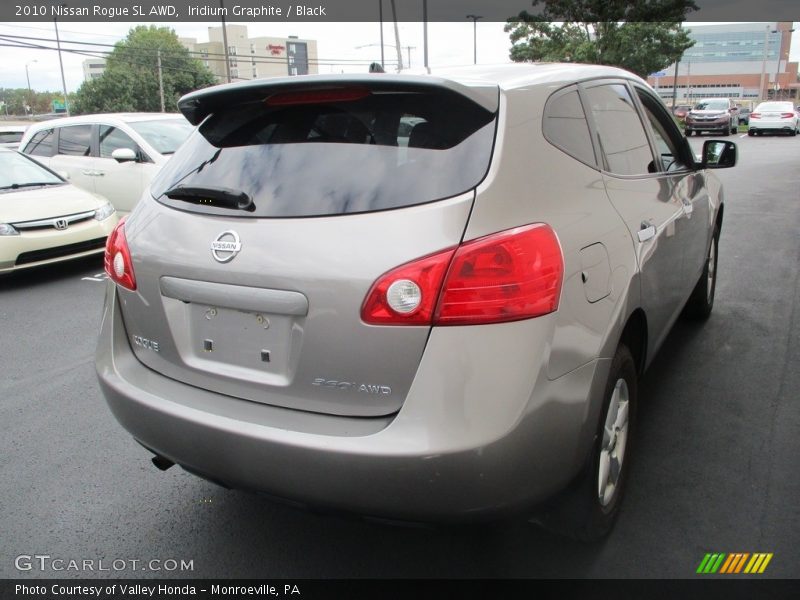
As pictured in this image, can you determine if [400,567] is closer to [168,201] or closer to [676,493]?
[676,493]

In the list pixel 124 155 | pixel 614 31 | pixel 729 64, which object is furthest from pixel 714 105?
pixel 729 64

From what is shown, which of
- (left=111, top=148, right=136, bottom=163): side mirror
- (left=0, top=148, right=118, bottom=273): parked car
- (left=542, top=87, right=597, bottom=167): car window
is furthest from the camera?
(left=111, top=148, right=136, bottom=163): side mirror

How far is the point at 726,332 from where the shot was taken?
4871 millimetres

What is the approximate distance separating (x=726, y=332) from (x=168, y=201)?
3.93m

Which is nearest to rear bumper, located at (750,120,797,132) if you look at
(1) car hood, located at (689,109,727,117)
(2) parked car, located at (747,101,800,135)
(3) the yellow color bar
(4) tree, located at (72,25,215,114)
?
(2) parked car, located at (747,101,800,135)

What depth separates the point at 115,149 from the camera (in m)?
9.45

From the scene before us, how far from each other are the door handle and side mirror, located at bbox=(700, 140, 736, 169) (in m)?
1.60

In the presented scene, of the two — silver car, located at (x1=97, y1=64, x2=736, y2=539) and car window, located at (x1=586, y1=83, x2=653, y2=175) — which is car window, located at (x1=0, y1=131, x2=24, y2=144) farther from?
car window, located at (x1=586, y1=83, x2=653, y2=175)

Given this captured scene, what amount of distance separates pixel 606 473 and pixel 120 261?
186 centimetres

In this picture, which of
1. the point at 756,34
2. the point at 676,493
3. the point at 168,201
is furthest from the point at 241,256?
the point at 756,34

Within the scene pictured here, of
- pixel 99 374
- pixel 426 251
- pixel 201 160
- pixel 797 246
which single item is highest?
pixel 201 160

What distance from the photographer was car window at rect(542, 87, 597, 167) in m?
2.35

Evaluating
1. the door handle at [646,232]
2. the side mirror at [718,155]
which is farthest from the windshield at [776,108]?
the door handle at [646,232]

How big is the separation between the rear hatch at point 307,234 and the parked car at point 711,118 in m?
33.0
